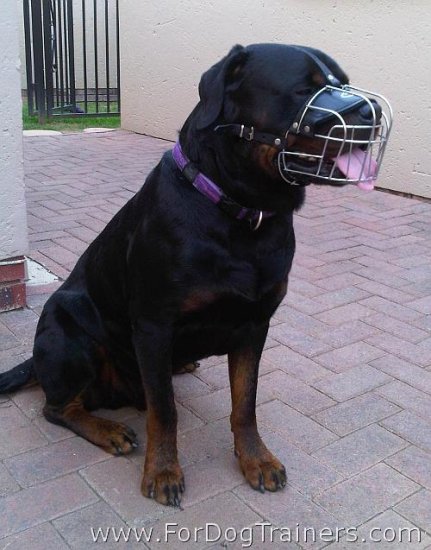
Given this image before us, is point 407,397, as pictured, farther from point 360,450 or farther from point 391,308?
point 391,308

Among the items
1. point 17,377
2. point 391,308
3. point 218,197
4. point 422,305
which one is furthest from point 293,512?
point 422,305

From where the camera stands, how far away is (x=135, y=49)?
942cm

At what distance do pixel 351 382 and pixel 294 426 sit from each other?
0.48 meters

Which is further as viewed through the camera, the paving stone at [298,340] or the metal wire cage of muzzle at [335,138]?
the paving stone at [298,340]

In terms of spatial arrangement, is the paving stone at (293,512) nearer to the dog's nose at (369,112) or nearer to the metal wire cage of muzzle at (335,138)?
the metal wire cage of muzzle at (335,138)

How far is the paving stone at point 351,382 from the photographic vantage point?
10.1 ft

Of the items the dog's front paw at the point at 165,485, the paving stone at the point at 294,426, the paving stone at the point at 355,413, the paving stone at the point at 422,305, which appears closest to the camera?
the dog's front paw at the point at 165,485

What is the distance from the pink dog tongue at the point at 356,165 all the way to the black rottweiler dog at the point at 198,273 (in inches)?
5.8

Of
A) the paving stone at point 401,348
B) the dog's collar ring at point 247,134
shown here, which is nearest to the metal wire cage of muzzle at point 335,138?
the dog's collar ring at point 247,134

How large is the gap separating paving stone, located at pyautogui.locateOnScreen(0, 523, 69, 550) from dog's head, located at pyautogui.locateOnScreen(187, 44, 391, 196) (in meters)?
1.31

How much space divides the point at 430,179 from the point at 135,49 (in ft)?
16.0

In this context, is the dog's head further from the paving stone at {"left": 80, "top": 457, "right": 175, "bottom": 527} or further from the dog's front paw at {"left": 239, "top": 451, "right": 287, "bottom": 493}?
the paving stone at {"left": 80, "top": 457, "right": 175, "bottom": 527}

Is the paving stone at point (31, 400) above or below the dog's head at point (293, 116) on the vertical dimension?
below

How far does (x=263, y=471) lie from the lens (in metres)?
2.44
